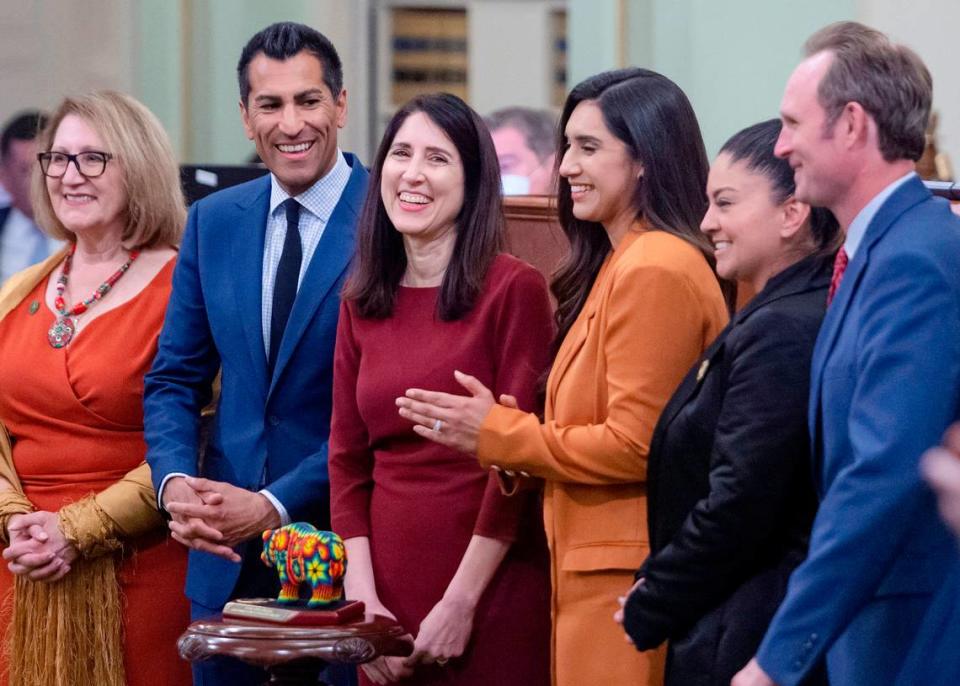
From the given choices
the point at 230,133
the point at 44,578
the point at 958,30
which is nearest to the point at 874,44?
the point at 44,578

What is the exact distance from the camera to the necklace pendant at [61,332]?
3637mm

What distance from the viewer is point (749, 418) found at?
94.3 inches

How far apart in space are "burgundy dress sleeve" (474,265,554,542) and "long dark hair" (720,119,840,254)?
54cm

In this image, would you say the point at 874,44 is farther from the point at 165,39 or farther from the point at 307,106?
the point at 165,39

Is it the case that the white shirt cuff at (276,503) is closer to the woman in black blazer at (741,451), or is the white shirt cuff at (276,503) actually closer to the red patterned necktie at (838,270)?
the woman in black blazer at (741,451)

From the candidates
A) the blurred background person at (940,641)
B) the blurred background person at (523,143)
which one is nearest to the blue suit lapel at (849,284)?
the blurred background person at (940,641)

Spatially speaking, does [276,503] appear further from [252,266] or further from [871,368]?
[871,368]

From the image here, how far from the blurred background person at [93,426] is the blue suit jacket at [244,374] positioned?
0.17 m

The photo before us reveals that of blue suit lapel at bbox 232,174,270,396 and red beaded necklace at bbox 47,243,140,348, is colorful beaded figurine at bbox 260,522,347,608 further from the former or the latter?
red beaded necklace at bbox 47,243,140,348

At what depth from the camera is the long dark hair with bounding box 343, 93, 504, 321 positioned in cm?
308

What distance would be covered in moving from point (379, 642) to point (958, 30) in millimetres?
4465

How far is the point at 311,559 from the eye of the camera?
Answer: 2.82 meters

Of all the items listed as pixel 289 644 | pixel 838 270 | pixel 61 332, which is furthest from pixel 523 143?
pixel 838 270

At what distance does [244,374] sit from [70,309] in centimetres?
56
